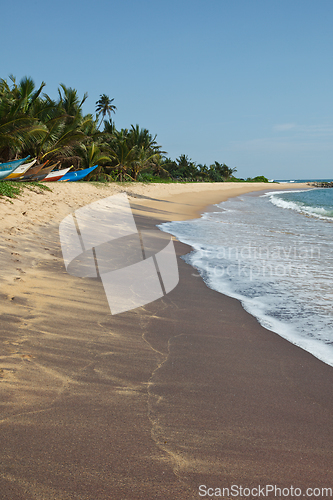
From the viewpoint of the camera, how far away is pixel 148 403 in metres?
2.07

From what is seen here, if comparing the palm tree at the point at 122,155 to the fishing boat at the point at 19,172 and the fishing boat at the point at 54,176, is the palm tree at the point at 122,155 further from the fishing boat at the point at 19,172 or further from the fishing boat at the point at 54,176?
the fishing boat at the point at 19,172

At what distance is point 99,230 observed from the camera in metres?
7.50

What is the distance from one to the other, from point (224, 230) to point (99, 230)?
4062 millimetres

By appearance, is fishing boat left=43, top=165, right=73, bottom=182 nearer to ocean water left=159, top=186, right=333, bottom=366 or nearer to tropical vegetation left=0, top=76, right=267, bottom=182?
tropical vegetation left=0, top=76, right=267, bottom=182

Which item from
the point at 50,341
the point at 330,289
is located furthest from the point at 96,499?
the point at 330,289
